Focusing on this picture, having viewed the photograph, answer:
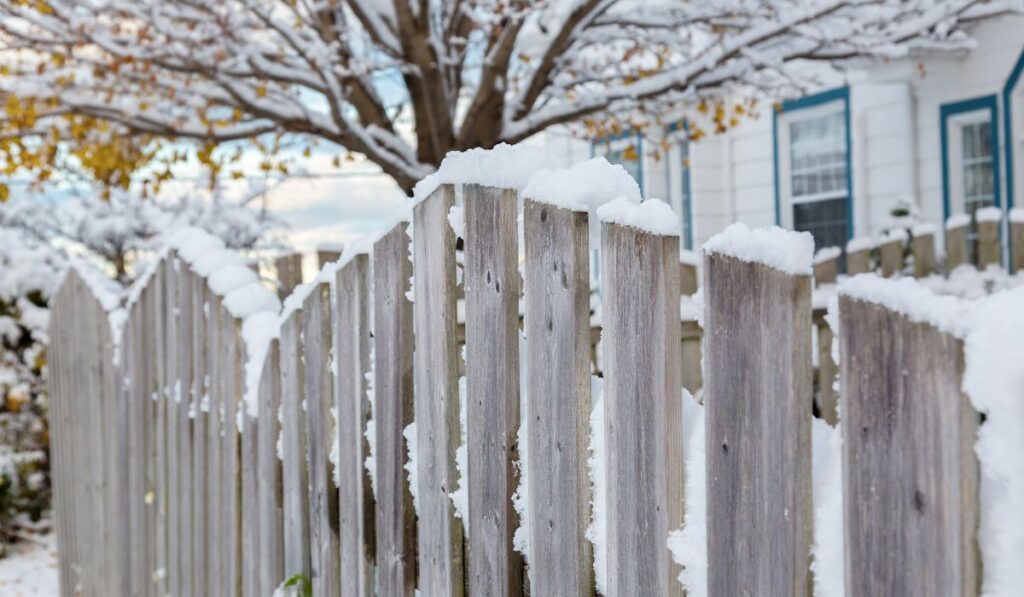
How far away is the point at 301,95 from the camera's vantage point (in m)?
8.16

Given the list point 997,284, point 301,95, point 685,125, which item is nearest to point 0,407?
point 301,95

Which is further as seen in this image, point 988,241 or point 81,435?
point 988,241

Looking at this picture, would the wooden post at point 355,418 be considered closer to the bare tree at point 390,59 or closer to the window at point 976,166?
the bare tree at point 390,59

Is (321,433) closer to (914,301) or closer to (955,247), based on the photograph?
(914,301)

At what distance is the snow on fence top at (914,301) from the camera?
3.40 ft

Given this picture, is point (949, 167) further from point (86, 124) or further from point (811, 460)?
point (811, 460)

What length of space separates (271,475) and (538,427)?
1403 mm

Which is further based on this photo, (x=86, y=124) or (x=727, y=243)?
(x=86, y=124)

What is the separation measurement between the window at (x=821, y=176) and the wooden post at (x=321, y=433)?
9.64m

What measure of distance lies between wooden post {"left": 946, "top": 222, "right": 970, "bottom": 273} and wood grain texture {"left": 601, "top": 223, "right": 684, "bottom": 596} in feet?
23.5

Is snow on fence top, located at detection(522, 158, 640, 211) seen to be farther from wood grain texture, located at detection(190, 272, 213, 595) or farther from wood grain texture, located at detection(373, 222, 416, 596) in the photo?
wood grain texture, located at detection(190, 272, 213, 595)

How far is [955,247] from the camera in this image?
7.99 meters

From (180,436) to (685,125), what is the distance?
6504 mm

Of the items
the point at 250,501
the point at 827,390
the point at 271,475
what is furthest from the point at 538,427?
the point at 827,390
